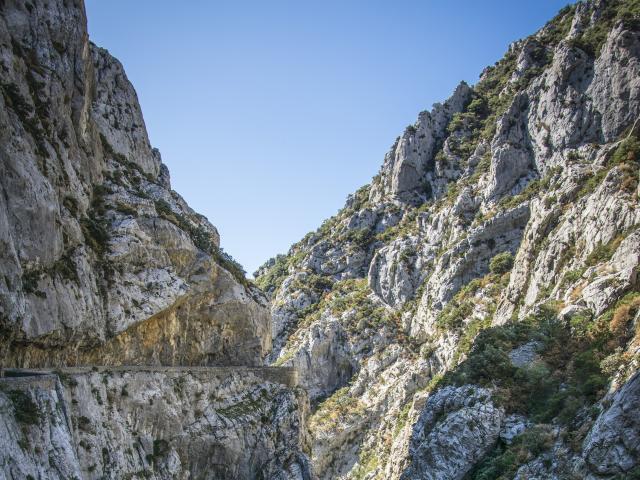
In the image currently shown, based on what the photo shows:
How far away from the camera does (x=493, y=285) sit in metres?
57.2

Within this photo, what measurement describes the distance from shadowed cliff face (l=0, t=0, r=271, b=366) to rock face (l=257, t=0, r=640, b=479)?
18.5m

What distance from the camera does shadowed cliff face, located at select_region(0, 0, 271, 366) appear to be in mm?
23938

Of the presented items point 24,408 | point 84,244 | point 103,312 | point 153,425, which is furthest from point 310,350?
point 24,408

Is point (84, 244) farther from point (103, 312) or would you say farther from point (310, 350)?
point (310, 350)

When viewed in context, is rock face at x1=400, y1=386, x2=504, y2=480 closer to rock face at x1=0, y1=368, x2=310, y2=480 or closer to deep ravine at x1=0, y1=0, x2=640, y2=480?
deep ravine at x1=0, y1=0, x2=640, y2=480

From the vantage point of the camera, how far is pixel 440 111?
8894 cm

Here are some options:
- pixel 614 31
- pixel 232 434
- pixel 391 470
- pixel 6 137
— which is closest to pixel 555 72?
pixel 614 31

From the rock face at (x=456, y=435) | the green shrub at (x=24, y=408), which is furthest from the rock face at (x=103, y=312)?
the rock face at (x=456, y=435)

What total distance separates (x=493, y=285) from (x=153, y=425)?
40219 millimetres

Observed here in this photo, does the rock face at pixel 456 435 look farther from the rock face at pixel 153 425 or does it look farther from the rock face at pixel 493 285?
the rock face at pixel 153 425

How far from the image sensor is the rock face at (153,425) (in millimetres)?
20609

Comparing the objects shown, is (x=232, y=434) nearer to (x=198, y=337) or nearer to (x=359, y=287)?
(x=198, y=337)

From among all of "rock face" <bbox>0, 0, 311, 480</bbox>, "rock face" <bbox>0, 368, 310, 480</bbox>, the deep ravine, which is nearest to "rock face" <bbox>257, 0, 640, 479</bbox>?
the deep ravine

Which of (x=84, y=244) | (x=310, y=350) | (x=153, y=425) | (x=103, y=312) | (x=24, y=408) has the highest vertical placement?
(x=84, y=244)
